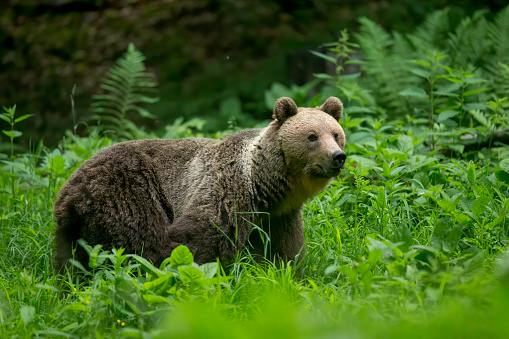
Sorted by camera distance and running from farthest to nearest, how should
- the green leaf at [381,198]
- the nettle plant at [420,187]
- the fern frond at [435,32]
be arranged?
the fern frond at [435,32] → the green leaf at [381,198] → the nettle plant at [420,187]

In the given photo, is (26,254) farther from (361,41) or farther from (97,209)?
(361,41)

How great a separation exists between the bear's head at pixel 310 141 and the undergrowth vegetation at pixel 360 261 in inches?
24.3

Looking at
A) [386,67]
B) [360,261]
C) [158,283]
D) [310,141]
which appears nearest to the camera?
[158,283]

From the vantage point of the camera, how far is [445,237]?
152 inches

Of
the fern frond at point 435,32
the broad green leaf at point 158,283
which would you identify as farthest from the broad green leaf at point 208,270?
the fern frond at point 435,32

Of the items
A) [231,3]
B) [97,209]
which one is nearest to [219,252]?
[97,209]

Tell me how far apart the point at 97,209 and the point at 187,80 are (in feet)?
22.9

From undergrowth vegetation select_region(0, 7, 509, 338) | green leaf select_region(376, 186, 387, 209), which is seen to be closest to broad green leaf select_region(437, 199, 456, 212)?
undergrowth vegetation select_region(0, 7, 509, 338)

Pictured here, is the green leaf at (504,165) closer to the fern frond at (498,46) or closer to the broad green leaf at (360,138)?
the broad green leaf at (360,138)

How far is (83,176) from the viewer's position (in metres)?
4.66

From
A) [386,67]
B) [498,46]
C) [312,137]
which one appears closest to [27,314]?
[312,137]

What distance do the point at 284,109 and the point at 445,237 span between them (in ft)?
6.12

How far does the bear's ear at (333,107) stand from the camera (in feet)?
16.6

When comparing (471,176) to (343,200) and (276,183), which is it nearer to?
(343,200)
